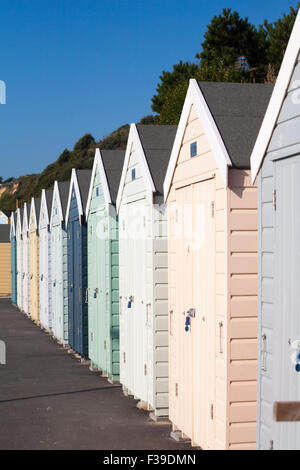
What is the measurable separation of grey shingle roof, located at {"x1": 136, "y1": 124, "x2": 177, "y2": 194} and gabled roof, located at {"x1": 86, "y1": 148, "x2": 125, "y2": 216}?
1.76 metres

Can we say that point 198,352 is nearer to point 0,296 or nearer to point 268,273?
point 268,273

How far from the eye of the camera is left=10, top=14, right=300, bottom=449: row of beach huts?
201 inches

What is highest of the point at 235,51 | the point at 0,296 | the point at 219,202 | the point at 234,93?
the point at 235,51

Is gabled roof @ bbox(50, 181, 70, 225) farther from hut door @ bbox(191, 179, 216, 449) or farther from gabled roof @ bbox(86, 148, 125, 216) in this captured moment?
hut door @ bbox(191, 179, 216, 449)

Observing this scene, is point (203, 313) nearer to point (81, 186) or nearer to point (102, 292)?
point (102, 292)

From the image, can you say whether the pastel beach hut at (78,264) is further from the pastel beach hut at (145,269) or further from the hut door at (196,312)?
the hut door at (196,312)

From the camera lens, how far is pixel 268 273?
5371mm

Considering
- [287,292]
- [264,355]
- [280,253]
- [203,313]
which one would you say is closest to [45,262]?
[203,313]

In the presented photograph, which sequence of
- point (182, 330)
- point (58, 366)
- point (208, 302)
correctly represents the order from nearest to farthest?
point (208, 302), point (182, 330), point (58, 366)

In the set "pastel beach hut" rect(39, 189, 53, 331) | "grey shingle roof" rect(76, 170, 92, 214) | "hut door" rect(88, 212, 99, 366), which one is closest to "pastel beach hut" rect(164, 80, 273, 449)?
"hut door" rect(88, 212, 99, 366)

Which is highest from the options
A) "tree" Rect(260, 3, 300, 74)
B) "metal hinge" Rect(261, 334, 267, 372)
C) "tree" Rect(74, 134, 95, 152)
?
"tree" Rect(74, 134, 95, 152)

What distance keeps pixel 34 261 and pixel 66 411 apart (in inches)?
517

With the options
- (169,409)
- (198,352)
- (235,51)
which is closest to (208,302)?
(198,352)

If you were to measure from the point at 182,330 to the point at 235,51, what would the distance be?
3285 cm
